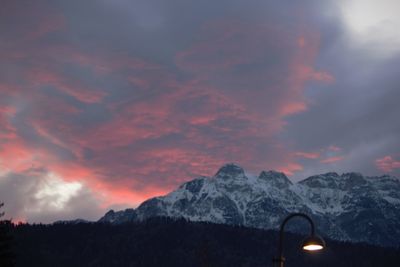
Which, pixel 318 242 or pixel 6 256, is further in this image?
pixel 6 256

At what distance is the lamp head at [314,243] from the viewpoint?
22914mm

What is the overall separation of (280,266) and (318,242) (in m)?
1.68

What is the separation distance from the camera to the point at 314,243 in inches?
903

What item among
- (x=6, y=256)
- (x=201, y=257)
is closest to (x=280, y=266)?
(x=201, y=257)

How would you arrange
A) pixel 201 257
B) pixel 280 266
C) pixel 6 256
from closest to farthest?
pixel 280 266 < pixel 201 257 < pixel 6 256

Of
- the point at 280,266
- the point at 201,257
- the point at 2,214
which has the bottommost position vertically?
the point at 280,266

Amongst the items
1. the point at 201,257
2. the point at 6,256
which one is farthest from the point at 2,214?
the point at 201,257

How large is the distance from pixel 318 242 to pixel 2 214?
42377mm

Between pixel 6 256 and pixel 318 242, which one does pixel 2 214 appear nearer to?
pixel 6 256

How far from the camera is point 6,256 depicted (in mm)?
55688

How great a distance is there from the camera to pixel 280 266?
887 inches

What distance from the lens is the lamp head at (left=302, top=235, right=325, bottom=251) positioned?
22.9 metres

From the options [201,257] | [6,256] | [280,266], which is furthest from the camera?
[6,256]

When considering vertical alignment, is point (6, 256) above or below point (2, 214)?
below
